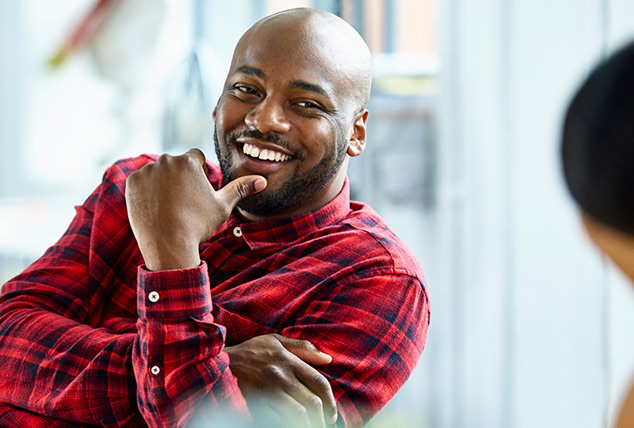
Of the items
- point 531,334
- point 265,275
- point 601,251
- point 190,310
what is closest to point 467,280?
point 531,334

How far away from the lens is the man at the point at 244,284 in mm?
895

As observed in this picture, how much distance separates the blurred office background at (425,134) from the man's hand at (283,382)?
82cm

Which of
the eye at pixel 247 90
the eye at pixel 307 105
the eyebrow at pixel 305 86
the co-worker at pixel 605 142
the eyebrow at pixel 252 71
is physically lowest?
the eye at pixel 307 105

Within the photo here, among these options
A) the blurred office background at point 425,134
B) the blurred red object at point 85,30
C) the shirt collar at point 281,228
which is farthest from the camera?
the blurred red object at point 85,30

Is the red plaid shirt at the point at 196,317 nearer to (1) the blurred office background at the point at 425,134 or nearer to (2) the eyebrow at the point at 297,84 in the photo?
(2) the eyebrow at the point at 297,84

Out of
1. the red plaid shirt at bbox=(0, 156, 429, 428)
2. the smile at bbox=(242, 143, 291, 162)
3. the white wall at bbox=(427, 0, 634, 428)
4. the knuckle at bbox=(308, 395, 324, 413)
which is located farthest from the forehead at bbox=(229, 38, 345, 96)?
the white wall at bbox=(427, 0, 634, 428)

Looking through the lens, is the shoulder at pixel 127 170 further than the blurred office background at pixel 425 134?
No

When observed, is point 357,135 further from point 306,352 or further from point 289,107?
point 306,352

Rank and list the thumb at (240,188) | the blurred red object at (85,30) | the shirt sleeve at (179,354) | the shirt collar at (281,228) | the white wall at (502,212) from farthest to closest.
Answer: the blurred red object at (85,30)
the white wall at (502,212)
the shirt collar at (281,228)
the thumb at (240,188)
the shirt sleeve at (179,354)

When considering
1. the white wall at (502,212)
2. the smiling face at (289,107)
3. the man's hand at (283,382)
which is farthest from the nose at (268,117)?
the white wall at (502,212)

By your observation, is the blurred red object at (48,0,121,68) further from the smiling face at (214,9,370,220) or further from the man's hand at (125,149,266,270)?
the man's hand at (125,149,266,270)

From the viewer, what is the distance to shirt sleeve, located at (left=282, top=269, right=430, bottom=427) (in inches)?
38.1

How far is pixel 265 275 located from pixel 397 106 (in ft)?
5.22

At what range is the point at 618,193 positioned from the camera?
17 cm
